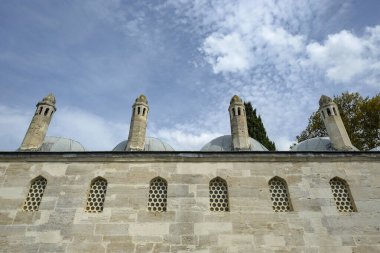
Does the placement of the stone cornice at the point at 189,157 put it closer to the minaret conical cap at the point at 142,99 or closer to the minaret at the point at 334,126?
the minaret at the point at 334,126

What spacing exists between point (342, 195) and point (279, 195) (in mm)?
1956

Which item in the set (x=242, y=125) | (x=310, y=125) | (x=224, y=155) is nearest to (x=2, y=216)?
(x=224, y=155)

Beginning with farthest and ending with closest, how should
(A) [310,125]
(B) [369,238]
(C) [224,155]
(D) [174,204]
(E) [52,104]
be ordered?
1. (A) [310,125]
2. (E) [52,104]
3. (C) [224,155]
4. (D) [174,204]
5. (B) [369,238]

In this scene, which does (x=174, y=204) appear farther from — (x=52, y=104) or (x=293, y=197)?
(x=52, y=104)

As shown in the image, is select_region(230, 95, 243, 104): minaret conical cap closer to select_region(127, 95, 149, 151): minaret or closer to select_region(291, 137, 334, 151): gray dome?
select_region(291, 137, 334, 151): gray dome

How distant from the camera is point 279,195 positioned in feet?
29.0

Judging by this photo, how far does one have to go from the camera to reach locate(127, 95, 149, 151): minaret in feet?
34.8

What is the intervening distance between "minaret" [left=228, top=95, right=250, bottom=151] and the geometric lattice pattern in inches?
122

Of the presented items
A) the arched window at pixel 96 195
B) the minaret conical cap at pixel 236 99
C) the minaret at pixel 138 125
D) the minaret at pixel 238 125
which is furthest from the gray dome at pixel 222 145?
the arched window at pixel 96 195

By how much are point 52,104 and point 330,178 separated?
10859 millimetres

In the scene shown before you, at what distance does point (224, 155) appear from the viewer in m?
9.37

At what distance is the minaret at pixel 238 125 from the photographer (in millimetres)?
10688

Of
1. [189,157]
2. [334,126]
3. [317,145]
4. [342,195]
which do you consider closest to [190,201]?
[189,157]

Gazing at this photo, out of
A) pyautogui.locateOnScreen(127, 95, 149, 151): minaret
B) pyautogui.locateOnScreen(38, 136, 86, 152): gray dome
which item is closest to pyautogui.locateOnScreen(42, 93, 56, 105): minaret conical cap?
pyautogui.locateOnScreen(38, 136, 86, 152): gray dome
